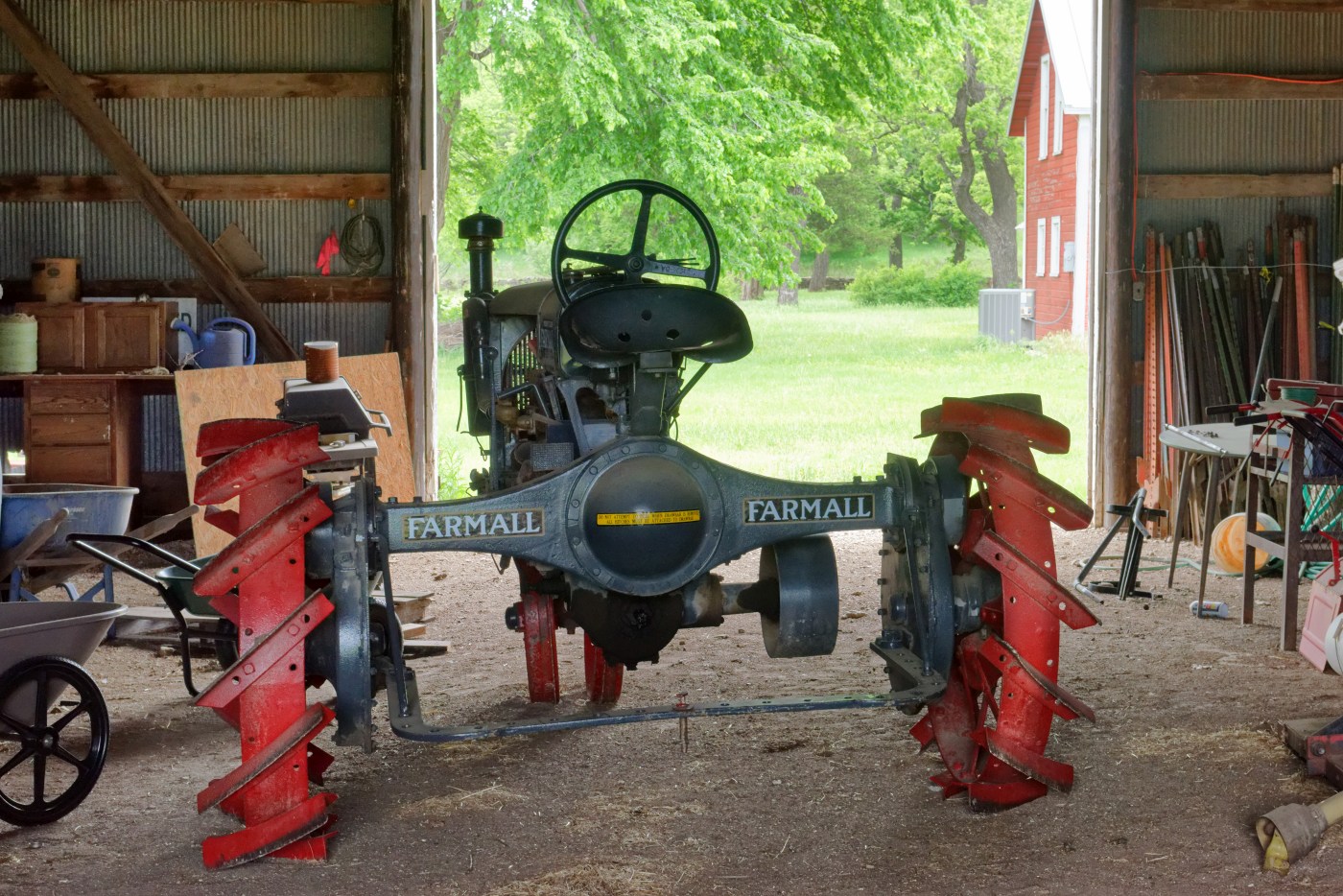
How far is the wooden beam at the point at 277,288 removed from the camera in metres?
8.84

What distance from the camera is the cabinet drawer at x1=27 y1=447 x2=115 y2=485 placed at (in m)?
8.16

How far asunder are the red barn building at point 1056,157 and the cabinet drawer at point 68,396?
16.4m

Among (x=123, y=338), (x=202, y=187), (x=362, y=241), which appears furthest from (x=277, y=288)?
(x=123, y=338)

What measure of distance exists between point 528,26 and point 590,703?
10.7 meters

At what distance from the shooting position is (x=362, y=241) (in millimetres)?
8836

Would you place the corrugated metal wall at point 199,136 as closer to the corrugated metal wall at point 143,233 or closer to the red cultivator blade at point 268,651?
the corrugated metal wall at point 143,233

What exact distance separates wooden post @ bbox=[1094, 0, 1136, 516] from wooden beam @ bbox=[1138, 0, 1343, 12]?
12.9 inches

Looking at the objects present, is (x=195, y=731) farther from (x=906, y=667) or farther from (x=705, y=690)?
(x=906, y=667)

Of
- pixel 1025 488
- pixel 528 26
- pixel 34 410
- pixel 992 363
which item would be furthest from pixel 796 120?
pixel 1025 488

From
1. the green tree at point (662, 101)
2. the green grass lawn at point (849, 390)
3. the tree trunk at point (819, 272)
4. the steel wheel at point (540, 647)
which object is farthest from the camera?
the tree trunk at point (819, 272)

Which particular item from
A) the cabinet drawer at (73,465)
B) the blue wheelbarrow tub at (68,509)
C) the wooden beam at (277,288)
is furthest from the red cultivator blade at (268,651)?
the wooden beam at (277,288)

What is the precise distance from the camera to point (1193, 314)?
8797mm

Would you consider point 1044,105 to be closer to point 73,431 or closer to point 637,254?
point 73,431

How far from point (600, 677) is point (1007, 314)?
21413 mm
